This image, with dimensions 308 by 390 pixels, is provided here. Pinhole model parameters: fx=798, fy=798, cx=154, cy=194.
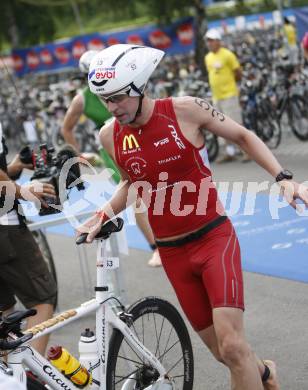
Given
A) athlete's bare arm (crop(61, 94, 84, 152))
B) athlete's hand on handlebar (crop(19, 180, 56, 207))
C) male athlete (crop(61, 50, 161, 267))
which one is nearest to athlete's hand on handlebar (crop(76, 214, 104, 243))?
athlete's hand on handlebar (crop(19, 180, 56, 207))

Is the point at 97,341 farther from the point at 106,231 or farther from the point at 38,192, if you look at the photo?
the point at 38,192

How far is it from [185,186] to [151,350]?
0.91 m

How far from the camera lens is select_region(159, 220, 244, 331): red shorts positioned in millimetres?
3832

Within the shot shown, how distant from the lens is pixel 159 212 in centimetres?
405

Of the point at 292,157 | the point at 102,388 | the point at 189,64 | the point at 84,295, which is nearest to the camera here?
the point at 102,388

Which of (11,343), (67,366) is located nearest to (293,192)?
→ (67,366)

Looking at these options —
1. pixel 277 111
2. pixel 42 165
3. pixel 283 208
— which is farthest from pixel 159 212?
pixel 277 111

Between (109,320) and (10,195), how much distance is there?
106 centimetres

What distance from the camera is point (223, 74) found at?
13.0 metres

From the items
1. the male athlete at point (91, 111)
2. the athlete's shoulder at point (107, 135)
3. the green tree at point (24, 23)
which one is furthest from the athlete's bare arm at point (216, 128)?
the green tree at point (24, 23)

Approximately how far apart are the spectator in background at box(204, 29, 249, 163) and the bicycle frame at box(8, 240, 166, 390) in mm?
9350

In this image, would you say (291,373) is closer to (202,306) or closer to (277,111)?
(202,306)

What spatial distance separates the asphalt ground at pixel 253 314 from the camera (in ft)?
16.6

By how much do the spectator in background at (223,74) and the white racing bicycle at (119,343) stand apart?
9.08 m
